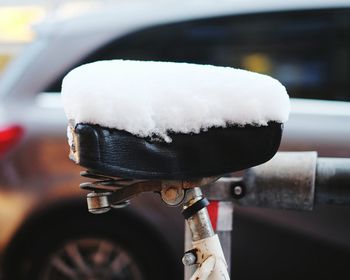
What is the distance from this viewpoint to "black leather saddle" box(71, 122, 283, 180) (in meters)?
1.26

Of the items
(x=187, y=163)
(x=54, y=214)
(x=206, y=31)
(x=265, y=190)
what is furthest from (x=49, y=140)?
(x=187, y=163)

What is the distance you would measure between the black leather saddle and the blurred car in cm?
201

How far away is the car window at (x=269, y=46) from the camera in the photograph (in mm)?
3457

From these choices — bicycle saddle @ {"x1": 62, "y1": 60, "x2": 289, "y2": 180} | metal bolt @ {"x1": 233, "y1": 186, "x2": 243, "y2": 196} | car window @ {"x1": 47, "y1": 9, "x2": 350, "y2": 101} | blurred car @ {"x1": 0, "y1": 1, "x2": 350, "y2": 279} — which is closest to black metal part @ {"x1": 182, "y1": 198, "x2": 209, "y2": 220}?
bicycle saddle @ {"x1": 62, "y1": 60, "x2": 289, "y2": 180}

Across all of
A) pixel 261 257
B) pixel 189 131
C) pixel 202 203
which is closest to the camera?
pixel 189 131

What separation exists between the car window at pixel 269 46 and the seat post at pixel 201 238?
84.9 inches

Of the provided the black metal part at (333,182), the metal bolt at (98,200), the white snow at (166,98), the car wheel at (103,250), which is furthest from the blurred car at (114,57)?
the white snow at (166,98)

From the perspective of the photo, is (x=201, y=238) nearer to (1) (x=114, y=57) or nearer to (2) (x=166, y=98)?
(2) (x=166, y=98)

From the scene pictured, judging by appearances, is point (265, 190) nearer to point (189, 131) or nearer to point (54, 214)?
point (189, 131)

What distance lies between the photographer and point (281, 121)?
4.44 feet

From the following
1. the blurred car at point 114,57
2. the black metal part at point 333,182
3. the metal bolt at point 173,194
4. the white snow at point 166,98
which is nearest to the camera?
the white snow at point 166,98

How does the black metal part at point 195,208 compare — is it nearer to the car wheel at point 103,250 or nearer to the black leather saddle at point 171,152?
the black leather saddle at point 171,152

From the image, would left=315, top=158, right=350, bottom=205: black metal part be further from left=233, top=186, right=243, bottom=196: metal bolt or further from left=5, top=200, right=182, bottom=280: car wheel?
left=5, top=200, right=182, bottom=280: car wheel

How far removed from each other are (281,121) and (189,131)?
191 mm
